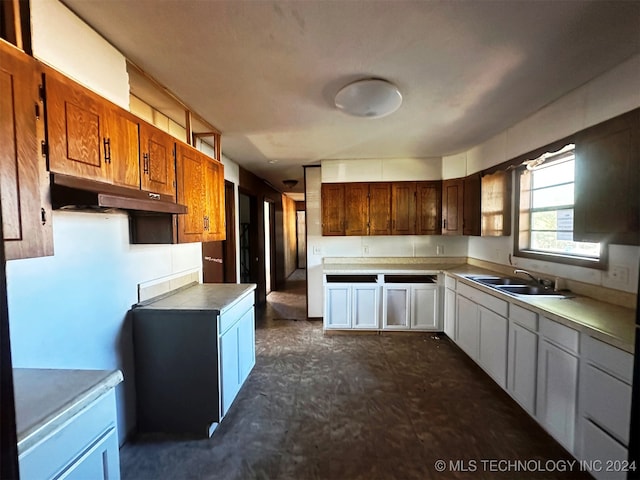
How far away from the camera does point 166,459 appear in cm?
178

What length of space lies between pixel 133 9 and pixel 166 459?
2474mm

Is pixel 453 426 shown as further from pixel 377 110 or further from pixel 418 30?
pixel 418 30

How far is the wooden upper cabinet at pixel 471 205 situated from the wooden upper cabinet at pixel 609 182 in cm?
143

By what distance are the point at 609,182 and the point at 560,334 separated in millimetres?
982

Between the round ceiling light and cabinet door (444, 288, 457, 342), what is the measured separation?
233 cm

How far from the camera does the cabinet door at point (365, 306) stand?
3773 mm

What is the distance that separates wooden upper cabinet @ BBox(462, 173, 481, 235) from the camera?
11.2ft

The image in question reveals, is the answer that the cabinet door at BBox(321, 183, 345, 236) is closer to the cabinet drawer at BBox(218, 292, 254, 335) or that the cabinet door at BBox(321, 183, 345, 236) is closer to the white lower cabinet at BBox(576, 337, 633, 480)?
the cabinet drawer at BBox(218, 292, 254, 335)

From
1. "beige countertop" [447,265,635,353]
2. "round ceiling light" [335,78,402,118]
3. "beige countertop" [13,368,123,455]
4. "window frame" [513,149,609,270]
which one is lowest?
"beige countertop" [13,368,123,455]

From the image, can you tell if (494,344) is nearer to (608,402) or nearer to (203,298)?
(608,402)

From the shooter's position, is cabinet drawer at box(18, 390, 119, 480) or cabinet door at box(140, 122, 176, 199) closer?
cabinet drawer at box(18, 390, 119, 480)

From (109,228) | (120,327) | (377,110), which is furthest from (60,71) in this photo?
(377,110)

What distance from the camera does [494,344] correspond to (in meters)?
2.44

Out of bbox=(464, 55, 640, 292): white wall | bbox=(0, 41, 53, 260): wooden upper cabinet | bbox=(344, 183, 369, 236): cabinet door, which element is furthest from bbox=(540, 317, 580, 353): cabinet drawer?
bbox=(0, 41, 53, 260): wooden upper cabinet
